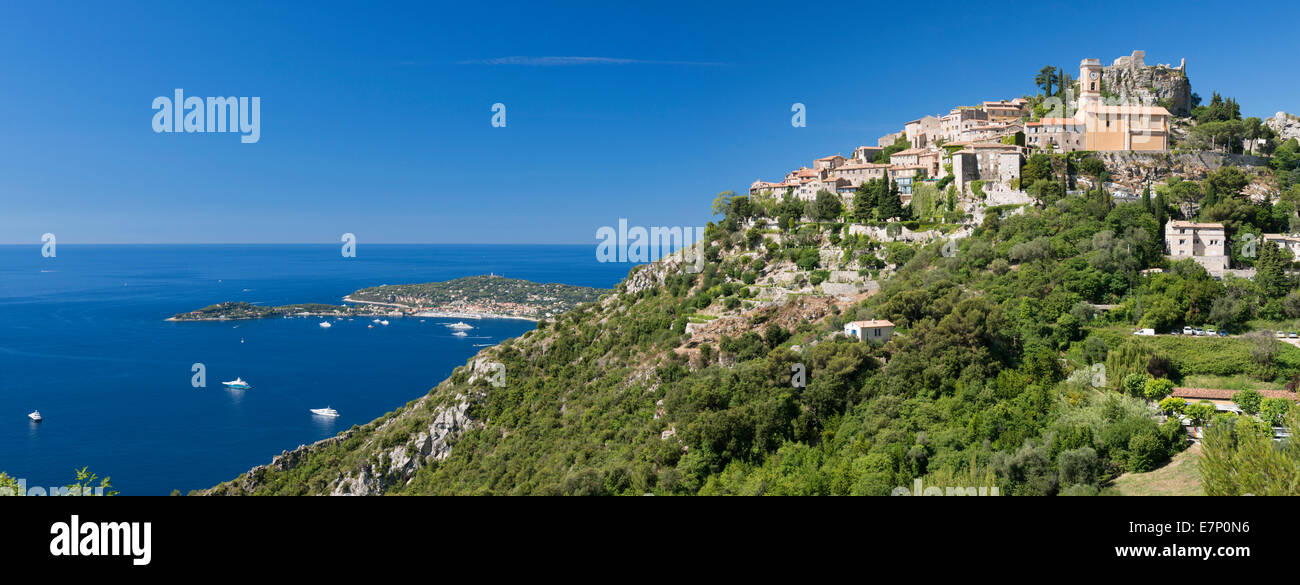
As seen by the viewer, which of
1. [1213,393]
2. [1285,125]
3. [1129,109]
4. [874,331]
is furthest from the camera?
Result: [1285,125]

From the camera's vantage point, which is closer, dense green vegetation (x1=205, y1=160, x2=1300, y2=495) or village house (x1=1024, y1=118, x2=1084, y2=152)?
dense green vegetation (x1=205, y1=160, x2=1300, y2=495)

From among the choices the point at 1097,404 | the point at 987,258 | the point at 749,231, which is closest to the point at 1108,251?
the point at 987,258

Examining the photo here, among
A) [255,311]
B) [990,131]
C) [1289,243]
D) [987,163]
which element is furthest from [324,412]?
[255,311]

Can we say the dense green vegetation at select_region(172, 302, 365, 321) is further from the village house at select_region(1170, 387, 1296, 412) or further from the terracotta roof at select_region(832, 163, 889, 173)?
the village house at select_region(1170, 387, 1296, 412)

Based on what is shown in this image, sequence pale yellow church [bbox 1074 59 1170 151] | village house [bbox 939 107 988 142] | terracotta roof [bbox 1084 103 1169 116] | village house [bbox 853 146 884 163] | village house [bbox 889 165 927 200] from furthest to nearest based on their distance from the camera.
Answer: village house [bbox 853 146 884 163]
village house [bbox 939 107 988 142]
village house [bbox 889 165 927 200]
terracotta roof [bbox 1084 103 1169 116]
pale yellow church [bbox 1074 59 1170 151]

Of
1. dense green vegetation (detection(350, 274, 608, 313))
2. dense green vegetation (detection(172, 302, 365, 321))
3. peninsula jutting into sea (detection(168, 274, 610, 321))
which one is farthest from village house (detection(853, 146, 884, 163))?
dense green vegetation (detection(172, 302, 365, 321))

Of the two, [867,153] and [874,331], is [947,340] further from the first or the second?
[867,153]
